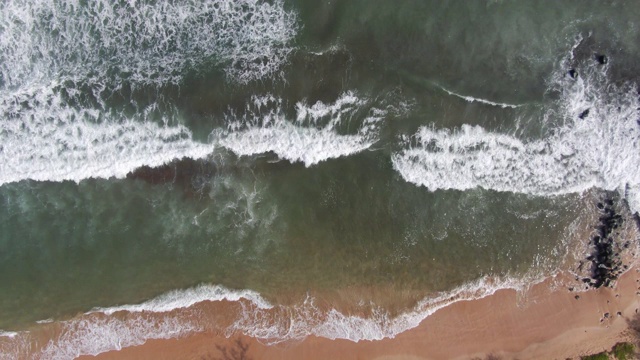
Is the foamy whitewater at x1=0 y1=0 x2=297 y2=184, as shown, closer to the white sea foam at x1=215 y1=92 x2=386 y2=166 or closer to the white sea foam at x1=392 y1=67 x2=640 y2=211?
the white sea foam at x1=215 y1=92 x2=386 y2=166

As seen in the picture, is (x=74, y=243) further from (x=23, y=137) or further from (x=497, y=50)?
(x=497, y=50)

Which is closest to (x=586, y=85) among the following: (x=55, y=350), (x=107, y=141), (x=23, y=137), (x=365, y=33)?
(x=365, y=33)

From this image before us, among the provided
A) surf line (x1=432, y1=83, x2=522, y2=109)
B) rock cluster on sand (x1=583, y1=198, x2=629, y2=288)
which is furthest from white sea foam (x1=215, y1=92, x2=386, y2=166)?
rock cluster on sand (x1=583, y1=198, x2=629, y2=288)

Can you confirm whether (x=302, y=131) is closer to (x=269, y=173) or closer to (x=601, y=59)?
(x=269, y=173)

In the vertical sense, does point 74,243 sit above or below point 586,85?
below

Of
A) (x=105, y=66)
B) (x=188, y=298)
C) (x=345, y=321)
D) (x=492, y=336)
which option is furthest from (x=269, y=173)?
(x=492, y=336)

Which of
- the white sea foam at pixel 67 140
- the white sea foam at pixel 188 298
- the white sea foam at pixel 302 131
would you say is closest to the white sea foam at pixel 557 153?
the white sea foam at pixel 302 131
